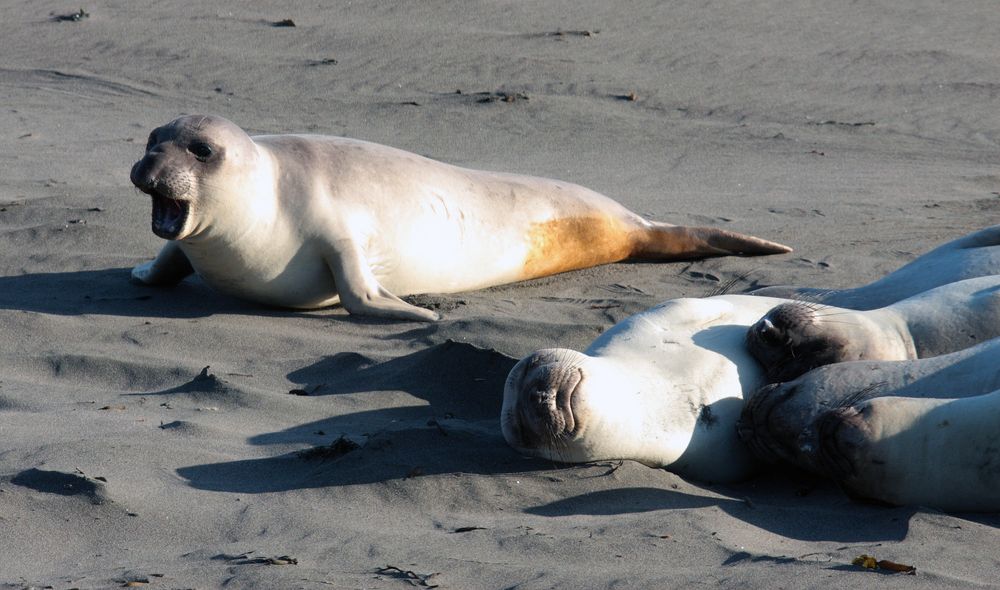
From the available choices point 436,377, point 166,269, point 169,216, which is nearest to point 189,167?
point 169,216

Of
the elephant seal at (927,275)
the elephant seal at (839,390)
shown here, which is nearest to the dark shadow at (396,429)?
the elephant seal at (839,390)

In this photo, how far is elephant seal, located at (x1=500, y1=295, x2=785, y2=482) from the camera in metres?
3.69

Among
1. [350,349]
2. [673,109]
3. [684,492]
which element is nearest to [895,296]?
[684,492]

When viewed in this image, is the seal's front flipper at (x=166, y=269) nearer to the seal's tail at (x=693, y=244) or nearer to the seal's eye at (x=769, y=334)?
the seal's tail at (x=693, y=244)

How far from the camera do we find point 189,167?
17.6 feet

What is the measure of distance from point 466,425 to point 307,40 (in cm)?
801

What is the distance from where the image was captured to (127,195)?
24.3ft

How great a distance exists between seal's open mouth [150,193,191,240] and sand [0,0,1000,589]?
0.36m

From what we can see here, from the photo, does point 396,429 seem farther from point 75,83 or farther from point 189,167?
point 75,83

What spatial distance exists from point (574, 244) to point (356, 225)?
4.11ft

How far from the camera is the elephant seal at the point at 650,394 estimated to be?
12.1ft

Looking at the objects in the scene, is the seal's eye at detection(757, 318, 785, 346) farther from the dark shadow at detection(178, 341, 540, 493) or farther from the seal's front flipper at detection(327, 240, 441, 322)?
the seal's front flipper at detection(327, 240, 441, 322)

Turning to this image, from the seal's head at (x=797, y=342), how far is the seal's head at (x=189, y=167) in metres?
2.35

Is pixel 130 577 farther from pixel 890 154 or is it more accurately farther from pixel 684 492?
pixel 890 154
